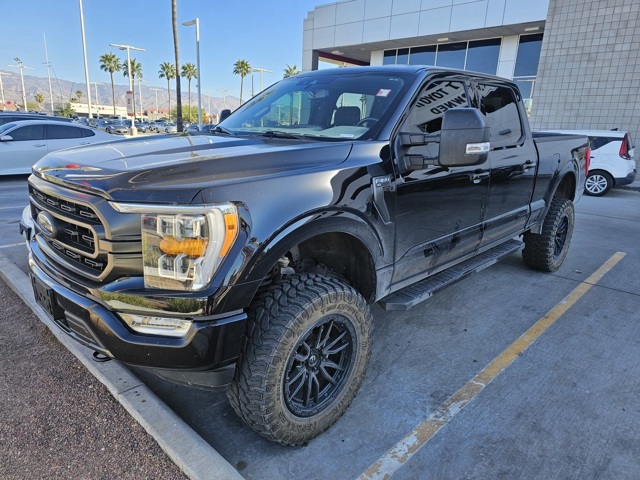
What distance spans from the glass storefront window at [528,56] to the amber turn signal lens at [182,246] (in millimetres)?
18005

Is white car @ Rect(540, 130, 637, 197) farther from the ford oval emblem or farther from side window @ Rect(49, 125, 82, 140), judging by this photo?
side window @ Rect(49, 125, 82, 140)

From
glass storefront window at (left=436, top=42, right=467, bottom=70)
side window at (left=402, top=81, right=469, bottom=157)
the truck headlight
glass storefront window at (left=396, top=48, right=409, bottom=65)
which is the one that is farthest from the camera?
glass storefront window at (left=396, top=48, right=409, bottom=65)

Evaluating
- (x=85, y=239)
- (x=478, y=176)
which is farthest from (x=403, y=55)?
(x=85, y=239)

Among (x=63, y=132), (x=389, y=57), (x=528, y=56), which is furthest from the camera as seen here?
(x=389, y=57)

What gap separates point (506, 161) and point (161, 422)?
3.25m

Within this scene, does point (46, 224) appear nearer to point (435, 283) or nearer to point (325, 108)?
point (325, 108)

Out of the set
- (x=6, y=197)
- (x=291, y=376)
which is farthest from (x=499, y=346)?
(x=6, y=197)

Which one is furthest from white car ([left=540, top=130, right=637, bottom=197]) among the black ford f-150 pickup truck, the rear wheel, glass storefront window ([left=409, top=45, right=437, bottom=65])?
the black ford f-150 pickup truck

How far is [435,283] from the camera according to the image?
317 cm

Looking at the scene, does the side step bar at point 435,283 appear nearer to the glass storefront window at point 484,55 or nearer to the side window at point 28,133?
the side window at point 28,133

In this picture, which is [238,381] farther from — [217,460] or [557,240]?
[557,240]

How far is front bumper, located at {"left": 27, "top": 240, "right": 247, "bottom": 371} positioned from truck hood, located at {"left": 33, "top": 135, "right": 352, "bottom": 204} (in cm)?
51

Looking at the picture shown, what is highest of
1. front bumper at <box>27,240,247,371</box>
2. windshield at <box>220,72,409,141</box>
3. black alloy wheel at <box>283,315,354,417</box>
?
windshield at <box>220,72,409,141</box>

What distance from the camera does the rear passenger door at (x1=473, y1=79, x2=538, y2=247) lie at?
145 inches
